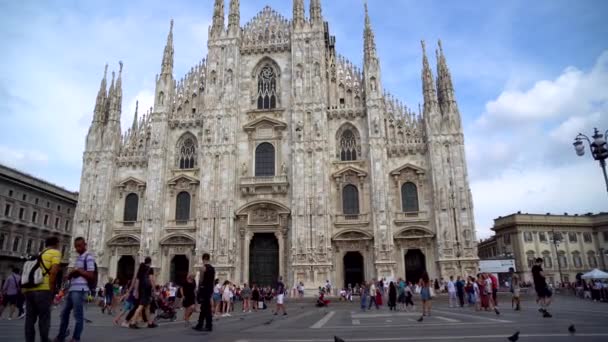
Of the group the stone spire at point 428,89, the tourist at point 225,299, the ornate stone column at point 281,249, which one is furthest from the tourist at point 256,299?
the stone spire at point 428,89

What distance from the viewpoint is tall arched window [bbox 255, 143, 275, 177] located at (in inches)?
1312

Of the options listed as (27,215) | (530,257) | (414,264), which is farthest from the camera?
(530,257)

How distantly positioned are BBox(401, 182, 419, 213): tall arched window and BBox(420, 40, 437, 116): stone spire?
549 centimetres

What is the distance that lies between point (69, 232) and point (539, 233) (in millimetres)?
Answer: 58331

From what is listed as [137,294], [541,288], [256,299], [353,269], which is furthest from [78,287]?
[353,269]

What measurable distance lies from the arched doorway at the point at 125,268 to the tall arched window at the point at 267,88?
15491 mm

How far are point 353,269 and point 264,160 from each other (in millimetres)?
10535

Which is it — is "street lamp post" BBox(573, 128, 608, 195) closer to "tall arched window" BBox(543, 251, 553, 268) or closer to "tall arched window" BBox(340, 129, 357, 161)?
"tall arched window" BBox(340, 129, 357, 161)

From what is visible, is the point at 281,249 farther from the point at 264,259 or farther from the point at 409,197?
the point at 409,197

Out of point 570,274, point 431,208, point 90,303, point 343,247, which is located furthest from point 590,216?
point 90,303

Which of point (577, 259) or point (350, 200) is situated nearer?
point (350, 200)

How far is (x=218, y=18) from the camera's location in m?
36.7

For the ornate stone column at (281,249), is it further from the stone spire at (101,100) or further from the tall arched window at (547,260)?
the tall arched window at (547,260)

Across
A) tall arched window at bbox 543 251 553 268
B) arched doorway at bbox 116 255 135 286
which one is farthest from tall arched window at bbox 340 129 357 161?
tall arched window at bbox 543 251 553 268
